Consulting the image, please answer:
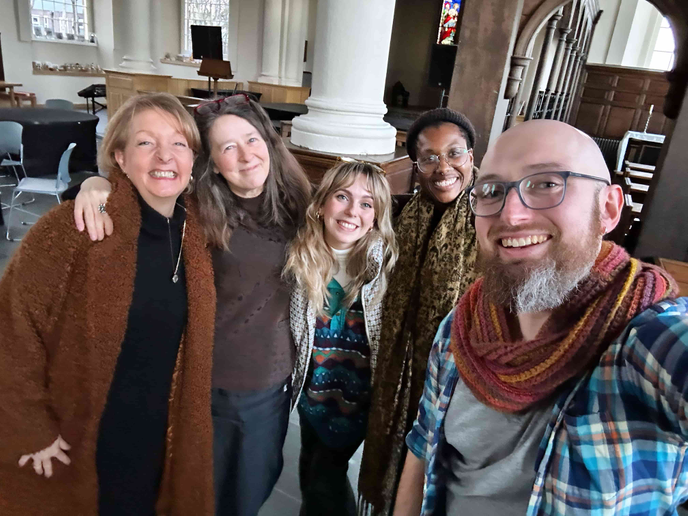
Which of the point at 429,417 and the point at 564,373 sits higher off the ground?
the point at 564,373

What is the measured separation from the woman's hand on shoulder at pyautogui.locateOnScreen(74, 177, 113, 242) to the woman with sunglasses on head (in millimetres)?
40

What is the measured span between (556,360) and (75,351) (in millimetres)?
1228

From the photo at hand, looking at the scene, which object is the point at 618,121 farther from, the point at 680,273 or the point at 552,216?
the point at 552,216

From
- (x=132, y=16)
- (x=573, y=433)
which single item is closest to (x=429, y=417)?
(x=573, y=433)

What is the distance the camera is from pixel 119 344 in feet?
4.25

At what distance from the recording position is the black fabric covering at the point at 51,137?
238 inches

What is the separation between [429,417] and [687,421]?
1.82 ft

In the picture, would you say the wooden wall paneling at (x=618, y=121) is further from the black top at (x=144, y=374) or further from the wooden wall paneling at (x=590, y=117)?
the black top at (x=144, y=374)

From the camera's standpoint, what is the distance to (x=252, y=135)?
4.63 ft

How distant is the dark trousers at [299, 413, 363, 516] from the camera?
1.71 m

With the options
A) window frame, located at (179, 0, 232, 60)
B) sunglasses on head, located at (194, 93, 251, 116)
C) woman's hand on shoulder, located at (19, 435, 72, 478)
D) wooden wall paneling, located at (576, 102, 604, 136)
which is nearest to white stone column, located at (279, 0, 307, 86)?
window frame, located at (179, 0, 232, 60)

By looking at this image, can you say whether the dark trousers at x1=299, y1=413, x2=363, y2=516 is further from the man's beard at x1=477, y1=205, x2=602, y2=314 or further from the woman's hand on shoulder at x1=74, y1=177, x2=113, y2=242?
the man's beard at x1=477, y1=205, x2=602, y2=314

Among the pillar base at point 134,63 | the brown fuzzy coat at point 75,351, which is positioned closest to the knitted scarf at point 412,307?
Answer: the brown fuzzy coat at point 75,351

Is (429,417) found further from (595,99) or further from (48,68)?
(48,68)
